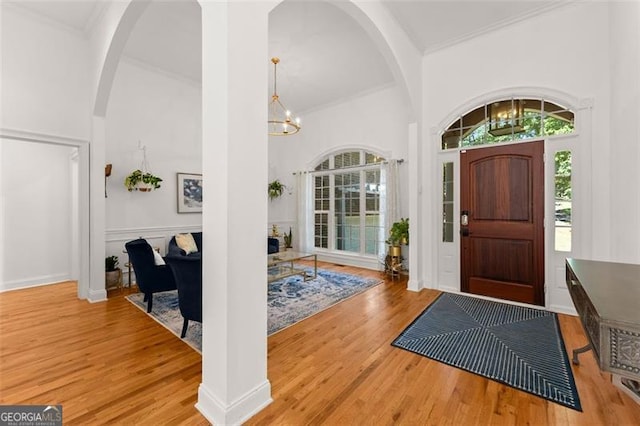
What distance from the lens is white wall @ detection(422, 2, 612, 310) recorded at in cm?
307

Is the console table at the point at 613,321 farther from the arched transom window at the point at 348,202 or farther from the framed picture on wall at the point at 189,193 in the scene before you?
the framed picture on wall at the point at 189,193

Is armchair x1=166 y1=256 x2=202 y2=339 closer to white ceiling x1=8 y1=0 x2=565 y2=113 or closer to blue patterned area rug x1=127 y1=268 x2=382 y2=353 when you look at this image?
blue patterned area rug x1=127 y1=268 x2=382 y2=353

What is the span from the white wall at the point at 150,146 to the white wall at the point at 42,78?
625mm

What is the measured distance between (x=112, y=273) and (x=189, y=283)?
8.34ft

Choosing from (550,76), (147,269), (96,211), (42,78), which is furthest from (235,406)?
(550,76)

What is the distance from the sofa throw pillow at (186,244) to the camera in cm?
451

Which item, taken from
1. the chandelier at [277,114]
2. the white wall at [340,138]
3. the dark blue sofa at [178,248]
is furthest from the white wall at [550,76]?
the dark blue sofa at [178,248]

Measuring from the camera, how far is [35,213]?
4.47 m

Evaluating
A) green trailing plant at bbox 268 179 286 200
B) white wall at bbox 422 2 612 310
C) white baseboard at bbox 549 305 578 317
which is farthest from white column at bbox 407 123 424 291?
green trailing plant at bbox 268 179 286 200

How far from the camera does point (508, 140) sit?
368 centimetres

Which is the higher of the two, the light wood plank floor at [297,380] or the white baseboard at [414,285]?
the white baseboard at [414,285]

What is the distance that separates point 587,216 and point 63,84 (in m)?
6.74

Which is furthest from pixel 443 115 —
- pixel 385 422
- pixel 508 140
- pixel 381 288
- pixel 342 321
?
pixel 385 422

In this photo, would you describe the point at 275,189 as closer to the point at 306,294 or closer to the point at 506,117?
the point at 306,294
